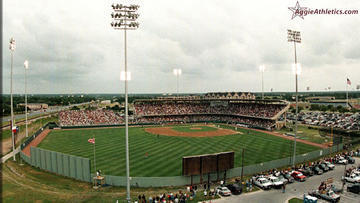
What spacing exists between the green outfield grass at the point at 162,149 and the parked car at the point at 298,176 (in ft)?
21.2

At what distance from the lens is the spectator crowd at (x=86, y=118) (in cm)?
6644

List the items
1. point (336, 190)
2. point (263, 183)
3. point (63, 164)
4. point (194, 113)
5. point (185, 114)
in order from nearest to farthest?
point (336, 190)
point (263, 183)
point (63, 164)
point (185, 114)
point (194, 113)

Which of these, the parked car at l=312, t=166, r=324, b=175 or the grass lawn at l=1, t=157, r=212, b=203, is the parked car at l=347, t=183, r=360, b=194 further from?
the grass lawn at l=1, t=157, r=212, b=203

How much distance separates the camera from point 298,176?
84.0 ft

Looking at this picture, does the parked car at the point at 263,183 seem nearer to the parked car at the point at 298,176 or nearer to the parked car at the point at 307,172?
the parked car at the point at 298,176

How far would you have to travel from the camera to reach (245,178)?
26547mm

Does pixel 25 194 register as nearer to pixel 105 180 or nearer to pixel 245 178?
pixel 105 180

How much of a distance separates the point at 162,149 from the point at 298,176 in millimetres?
21292

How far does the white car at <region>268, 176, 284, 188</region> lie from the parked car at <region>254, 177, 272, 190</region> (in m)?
0.49

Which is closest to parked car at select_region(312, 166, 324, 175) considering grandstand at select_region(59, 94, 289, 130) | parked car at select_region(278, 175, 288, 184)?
parked car at select_region(278, 175, 288, 184)

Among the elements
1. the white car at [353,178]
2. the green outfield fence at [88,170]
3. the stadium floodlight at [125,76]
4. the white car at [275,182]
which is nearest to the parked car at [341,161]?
the white car at [353,178]

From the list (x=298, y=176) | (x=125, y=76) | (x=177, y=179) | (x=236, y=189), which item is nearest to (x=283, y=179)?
(x=298, y=176)

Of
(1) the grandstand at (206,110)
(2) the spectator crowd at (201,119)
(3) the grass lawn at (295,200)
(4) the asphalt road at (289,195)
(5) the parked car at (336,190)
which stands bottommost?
(4) the asphalt road at (289,195)

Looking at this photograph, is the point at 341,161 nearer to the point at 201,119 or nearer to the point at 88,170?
the point at 88,170
